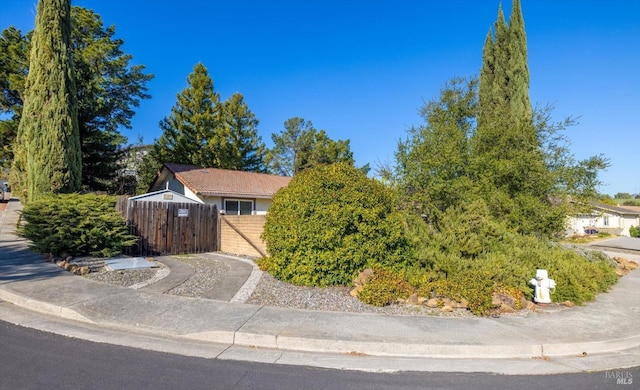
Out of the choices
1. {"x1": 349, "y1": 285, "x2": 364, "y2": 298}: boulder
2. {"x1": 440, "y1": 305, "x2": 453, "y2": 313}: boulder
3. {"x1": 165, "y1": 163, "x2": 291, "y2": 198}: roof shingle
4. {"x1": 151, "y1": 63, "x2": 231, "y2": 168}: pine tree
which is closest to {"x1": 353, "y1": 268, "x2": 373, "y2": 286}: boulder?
{"x1": 349, "y1": 285, "x2": 364, "y2": 298}: boulder

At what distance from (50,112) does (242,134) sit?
2033 cm

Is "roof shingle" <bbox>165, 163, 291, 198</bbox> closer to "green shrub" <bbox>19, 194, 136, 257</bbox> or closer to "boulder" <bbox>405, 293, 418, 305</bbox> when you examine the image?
"green shrub" <bbox>19, 194, 136, 257</bbox>

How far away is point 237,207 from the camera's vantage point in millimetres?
21422

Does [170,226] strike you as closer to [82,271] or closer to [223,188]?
[82,271]


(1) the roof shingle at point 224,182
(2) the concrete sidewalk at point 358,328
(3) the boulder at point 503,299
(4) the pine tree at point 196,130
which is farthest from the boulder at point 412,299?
(4) the pine tree at point 196,130

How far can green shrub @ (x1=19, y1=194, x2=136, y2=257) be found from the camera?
9564 mm

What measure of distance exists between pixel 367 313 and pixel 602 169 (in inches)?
390

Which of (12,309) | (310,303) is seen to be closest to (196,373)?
(310,303)

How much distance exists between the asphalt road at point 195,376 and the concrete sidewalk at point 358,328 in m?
0.40

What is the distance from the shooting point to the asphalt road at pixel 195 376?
141 inches

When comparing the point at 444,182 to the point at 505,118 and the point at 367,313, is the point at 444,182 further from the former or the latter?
the point at 367,313

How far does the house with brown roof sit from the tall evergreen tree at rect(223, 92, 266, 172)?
939 cm

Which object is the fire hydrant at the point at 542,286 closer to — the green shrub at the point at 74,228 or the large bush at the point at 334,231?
the large bush at the point at 334,231

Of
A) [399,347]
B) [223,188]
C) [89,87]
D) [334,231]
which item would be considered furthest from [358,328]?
[89,87]
